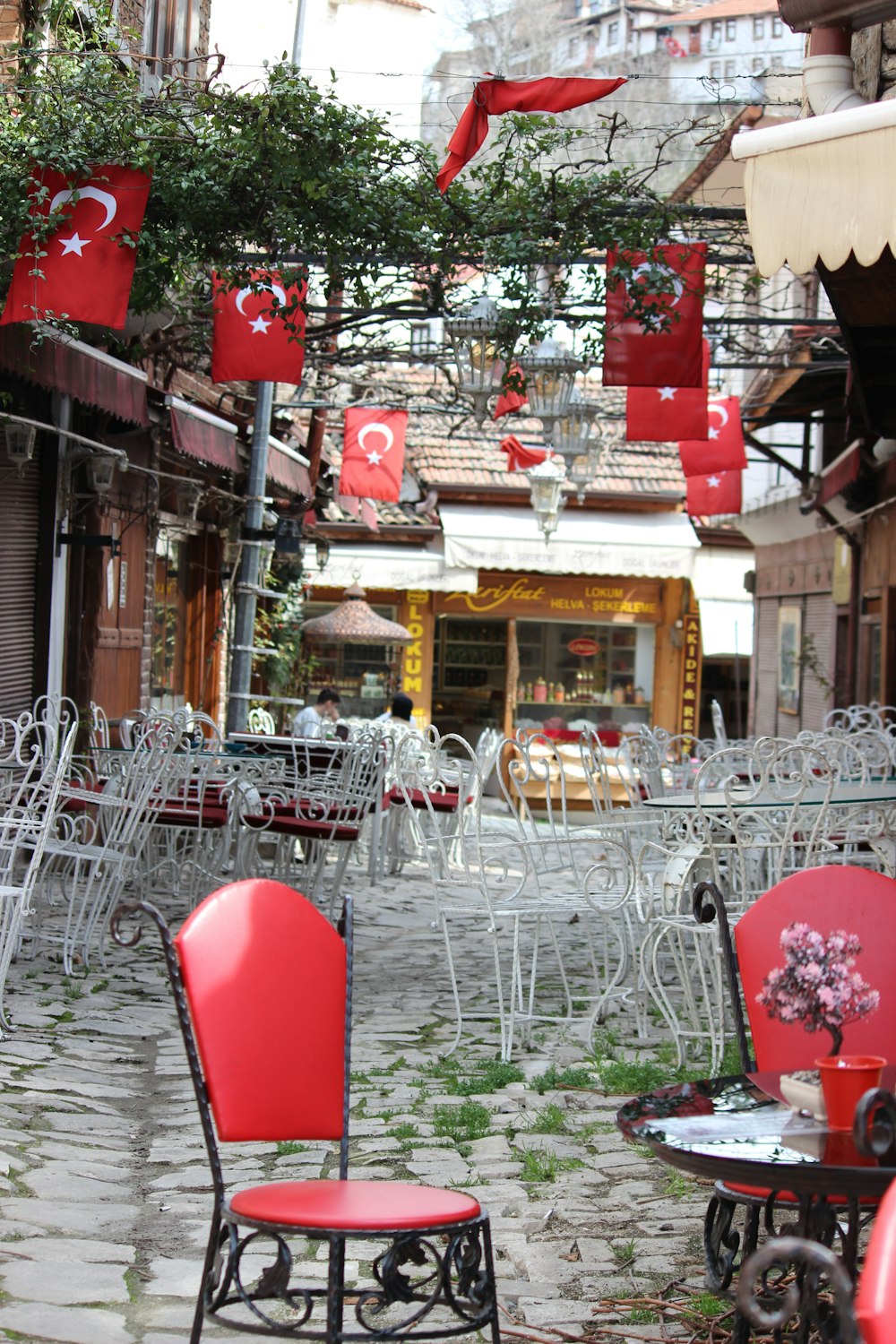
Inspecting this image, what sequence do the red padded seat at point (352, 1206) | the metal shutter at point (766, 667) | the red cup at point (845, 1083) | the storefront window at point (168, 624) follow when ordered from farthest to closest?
the metal shutter at point (766, 667)
the storefront window at point (168, 624)
the red padded seat at point (352, 1206)
the red cup at point (845, 1083)

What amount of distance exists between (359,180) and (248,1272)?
5.23 meters

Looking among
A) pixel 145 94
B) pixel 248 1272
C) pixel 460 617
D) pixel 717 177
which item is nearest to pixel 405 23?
pixel 460 617

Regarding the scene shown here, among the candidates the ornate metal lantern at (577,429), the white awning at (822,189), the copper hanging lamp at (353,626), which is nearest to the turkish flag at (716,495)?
the ornate metal lantern at (577,429)

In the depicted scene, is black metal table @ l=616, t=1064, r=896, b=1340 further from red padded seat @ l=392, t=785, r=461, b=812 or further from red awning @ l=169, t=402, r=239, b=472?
red awning @ l=169, t=402, r=239, b=472

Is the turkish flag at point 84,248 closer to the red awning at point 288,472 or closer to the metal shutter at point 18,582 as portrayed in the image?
the metal shutter at point 18,582

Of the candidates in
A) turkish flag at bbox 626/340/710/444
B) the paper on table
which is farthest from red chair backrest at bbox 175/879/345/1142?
turkish flag at bbox 626/340/710/444

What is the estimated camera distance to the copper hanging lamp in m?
19.8

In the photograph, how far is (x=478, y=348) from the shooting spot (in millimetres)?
8961

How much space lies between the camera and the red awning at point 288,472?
1597cm

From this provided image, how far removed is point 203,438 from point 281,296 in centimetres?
280

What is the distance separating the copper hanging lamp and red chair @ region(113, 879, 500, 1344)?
53.8ft

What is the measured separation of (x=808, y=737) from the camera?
8070 millimetres

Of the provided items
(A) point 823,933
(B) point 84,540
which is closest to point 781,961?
(A) point 823,933

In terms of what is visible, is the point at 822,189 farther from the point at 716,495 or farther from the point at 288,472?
the point at 288,472
